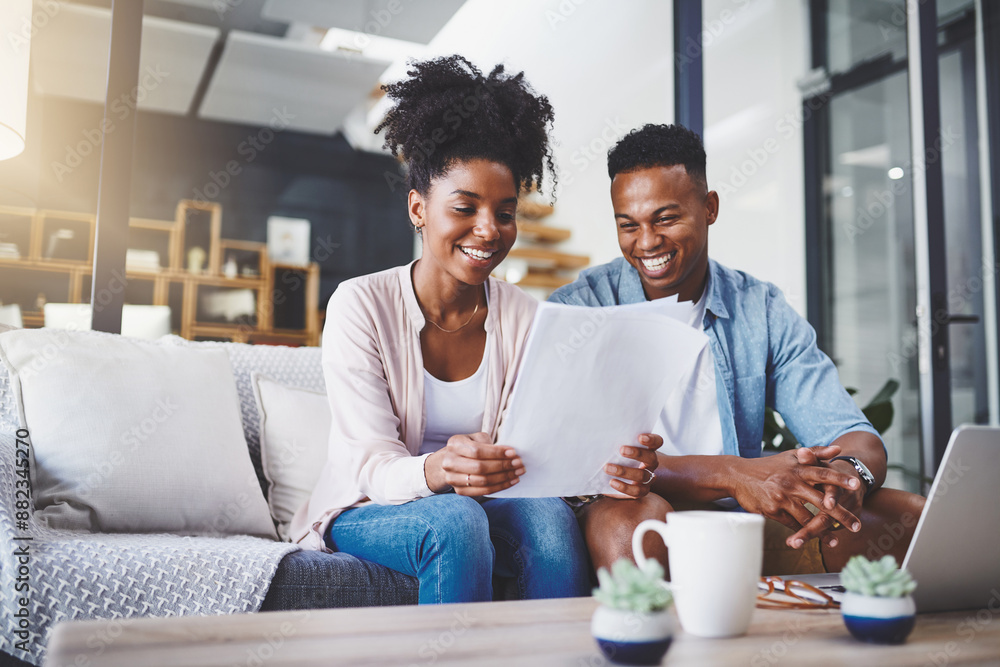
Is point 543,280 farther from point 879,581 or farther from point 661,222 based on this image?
point 879,581

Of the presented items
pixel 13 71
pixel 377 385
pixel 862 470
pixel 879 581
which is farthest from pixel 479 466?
pixel 13 71

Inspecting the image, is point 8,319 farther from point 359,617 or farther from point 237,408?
point 359,617

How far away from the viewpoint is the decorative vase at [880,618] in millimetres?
675

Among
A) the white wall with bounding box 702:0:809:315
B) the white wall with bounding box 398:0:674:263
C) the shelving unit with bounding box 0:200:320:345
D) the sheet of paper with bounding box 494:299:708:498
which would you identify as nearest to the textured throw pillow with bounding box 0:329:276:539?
the sheet of paper with bounding box 494:299:708:498

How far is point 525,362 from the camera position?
899mm

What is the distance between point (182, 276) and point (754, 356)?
4878 mm

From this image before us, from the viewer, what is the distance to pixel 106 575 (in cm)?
112

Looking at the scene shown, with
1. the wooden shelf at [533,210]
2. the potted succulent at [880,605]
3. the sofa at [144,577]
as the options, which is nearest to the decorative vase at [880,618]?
the potted succulent at [880,605]

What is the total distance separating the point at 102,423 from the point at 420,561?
26.5 inches

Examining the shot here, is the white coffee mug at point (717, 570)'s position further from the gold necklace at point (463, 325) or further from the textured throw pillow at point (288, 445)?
the textured throw pillow at point (288, 445)

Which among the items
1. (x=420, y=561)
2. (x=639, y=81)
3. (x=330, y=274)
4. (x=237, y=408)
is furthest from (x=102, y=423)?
(x=330, y=274)

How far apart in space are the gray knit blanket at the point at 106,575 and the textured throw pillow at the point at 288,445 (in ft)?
1.02

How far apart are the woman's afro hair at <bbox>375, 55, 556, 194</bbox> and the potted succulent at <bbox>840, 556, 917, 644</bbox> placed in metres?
0.91

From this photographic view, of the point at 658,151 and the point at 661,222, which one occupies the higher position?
the point at 658,151
